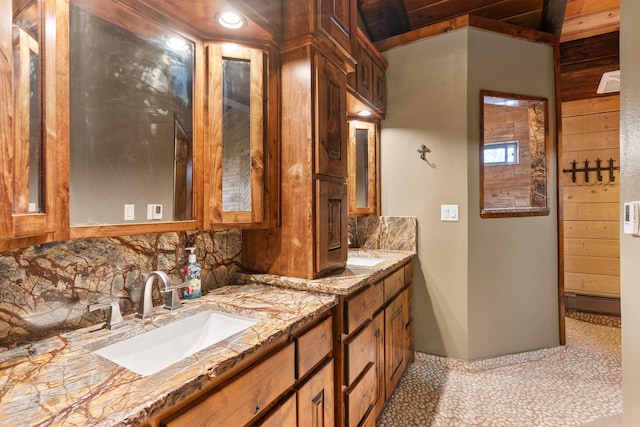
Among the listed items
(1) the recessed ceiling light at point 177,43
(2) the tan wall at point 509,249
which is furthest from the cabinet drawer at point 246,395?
(2) the tan wall at point 509,249

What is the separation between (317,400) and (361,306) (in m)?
0.49

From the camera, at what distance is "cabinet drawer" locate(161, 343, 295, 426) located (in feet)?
2.51

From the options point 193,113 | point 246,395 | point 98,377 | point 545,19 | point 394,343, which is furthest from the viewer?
point 545,19

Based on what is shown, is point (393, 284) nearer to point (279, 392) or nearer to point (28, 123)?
point (279, 392)

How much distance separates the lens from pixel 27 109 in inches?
31.1

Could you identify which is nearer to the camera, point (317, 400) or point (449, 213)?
point (317, 400)

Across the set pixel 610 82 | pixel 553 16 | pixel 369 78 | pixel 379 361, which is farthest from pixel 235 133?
pixel 610 82

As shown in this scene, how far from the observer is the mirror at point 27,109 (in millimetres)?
732

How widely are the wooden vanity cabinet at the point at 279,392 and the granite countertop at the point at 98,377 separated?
55 millimetres

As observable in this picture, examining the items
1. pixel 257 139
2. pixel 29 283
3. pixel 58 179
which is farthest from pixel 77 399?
pixel 257 139

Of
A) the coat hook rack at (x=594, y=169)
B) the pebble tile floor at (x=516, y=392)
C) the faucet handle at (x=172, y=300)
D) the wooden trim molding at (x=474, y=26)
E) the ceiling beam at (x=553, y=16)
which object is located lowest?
the pebble tile floor at (x=516, y=392)

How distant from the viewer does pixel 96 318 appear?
1.11 metres

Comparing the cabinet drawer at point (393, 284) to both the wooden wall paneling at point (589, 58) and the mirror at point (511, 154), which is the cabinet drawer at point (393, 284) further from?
the wooden wall paneling at point (589, 58)

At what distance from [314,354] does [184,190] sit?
87 centimetres
